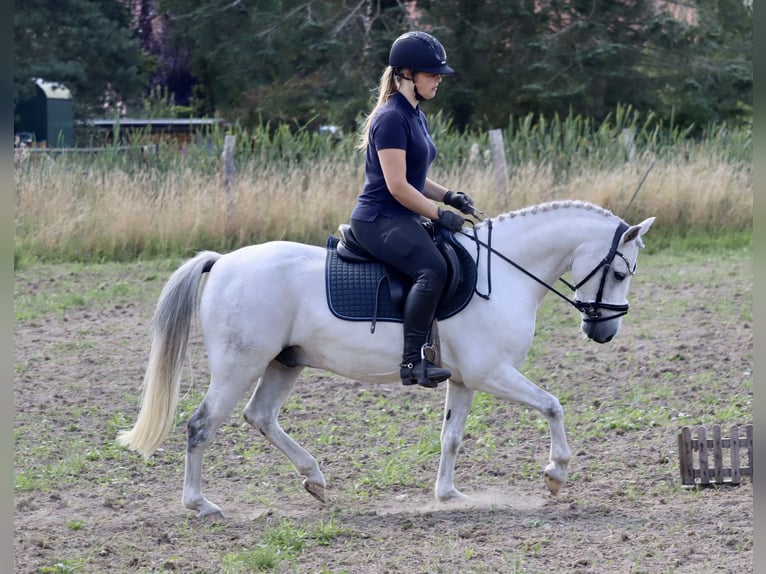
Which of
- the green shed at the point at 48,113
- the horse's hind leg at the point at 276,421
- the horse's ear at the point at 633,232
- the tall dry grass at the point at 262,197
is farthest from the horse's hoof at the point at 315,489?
the green shed at the point at 48,113

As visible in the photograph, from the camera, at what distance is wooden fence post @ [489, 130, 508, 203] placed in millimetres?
15430

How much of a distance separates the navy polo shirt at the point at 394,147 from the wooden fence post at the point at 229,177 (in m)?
9.68

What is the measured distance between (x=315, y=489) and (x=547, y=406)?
4.46ft

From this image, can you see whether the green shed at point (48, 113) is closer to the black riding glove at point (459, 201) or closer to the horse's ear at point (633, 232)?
the black riding glove at point (459, 201)

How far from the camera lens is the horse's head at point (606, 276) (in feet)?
17.9

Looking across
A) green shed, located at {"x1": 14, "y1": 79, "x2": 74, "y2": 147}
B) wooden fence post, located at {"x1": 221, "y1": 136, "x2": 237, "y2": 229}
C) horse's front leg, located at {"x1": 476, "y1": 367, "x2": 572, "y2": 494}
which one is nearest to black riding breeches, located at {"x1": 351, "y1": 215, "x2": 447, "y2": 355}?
horse's front leg, located at {"x1": 476, "y1": 367, "x2": 572, "y2": 494}

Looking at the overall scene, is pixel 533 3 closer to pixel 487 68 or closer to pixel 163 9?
pixel 487 68

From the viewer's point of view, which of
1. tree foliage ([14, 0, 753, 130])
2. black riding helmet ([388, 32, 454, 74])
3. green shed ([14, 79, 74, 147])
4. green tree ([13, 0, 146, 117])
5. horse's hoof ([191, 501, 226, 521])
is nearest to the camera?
black riding helmet ([388, 32, 454, 74])

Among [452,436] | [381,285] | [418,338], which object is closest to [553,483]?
[452,436]

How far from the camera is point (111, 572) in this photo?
4.33m

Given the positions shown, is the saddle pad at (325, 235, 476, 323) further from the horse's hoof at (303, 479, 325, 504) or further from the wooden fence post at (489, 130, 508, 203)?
the wooden fence post at (489, 130, 508, 203)

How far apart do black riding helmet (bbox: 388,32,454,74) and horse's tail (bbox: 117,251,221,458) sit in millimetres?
1607

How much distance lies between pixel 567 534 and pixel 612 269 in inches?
58.7

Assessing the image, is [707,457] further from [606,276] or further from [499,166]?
[499,166]
